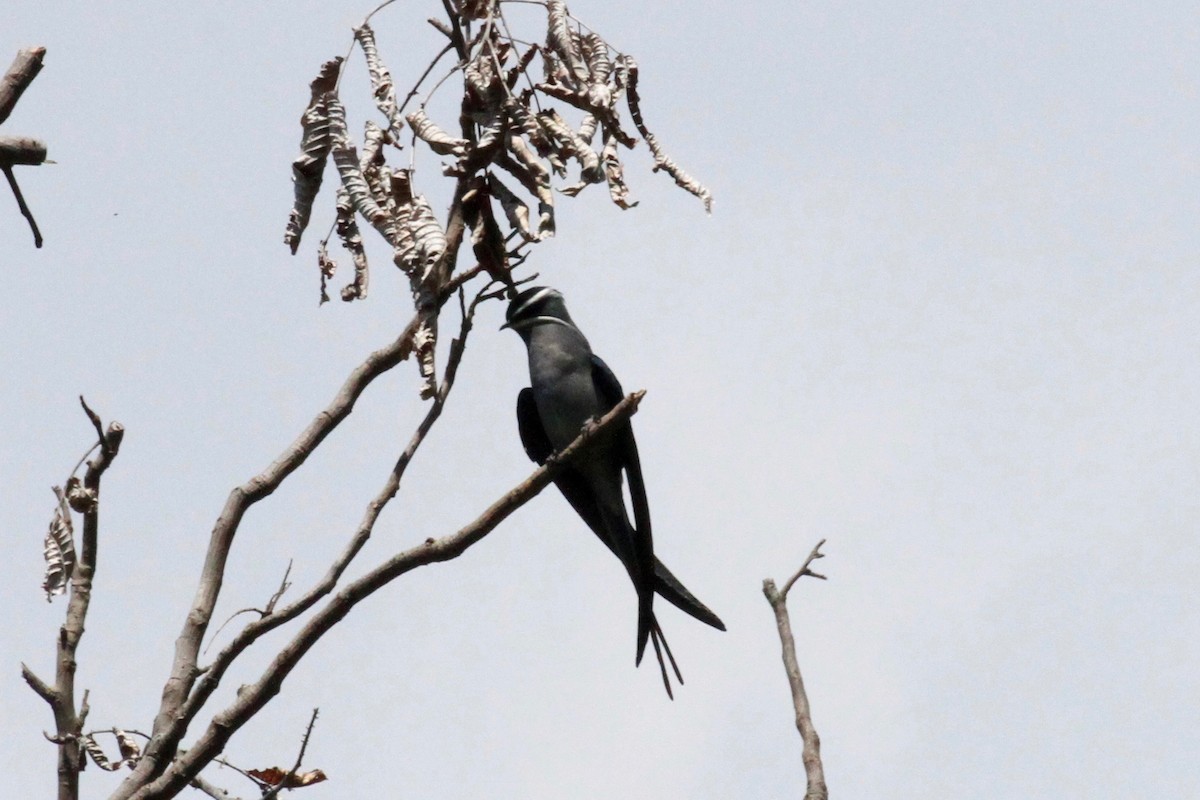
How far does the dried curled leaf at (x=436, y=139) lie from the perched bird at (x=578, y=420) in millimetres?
3012

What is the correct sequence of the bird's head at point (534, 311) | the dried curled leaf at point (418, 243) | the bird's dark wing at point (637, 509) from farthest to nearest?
the bird's head at point (534, 311) < the bird's dark wing at point (637, 509) < the dried curled leaf at point (418, 243)

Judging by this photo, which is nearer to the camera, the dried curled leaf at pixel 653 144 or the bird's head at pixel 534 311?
the dried curled leaf at pixel 653 144

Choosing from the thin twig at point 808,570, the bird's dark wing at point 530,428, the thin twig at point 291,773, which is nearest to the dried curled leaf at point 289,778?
the thin twig at point 291,773

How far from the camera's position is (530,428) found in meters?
8.13

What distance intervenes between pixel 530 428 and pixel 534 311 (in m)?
0.69

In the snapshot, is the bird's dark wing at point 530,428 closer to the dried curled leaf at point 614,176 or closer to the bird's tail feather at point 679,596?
the bird's tail feather at point 679,596

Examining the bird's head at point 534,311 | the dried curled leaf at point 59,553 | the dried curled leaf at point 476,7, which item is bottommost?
the dried curled leaf at point 59,553

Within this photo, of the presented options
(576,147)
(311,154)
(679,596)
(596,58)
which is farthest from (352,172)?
(679,596)

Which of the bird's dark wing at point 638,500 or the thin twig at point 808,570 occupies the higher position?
the bird's dark wing at point 638,500

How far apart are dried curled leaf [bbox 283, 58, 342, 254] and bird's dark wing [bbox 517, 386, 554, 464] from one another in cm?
385

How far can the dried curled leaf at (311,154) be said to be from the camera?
423cm

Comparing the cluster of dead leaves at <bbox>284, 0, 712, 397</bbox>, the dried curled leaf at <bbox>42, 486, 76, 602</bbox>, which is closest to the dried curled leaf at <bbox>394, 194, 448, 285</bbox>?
the cluster of dead leaves at <bbox>284, 0, 712, 397</bbox>

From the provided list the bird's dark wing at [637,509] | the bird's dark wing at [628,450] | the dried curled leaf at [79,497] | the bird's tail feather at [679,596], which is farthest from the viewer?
the bird's dark wing at [628,450]

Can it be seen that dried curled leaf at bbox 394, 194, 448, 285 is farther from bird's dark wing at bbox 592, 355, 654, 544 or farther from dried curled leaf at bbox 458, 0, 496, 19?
bird's dark wing at bbox 592, 355, 654, 544
